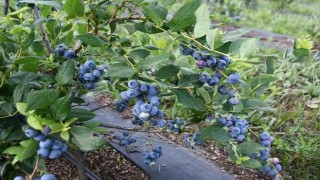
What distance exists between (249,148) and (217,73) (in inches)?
10.2

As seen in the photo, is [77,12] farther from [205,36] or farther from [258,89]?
[258,89]

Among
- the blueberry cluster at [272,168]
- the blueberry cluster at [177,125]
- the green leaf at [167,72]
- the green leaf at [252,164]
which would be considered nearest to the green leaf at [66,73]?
the green leaf at [167,72]

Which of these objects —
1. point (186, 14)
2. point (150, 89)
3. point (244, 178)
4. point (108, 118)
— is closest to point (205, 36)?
point (186, 14)

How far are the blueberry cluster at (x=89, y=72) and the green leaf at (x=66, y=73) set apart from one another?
0.03 metres

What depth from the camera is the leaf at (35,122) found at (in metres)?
0.89

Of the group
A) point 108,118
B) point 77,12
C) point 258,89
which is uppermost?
point 77,12

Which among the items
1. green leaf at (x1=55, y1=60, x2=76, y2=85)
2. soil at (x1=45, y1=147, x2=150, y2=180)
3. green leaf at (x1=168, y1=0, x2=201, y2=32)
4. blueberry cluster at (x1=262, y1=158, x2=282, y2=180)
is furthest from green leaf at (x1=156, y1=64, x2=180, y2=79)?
soil at (x1=45, y1=147, x2=150, y2=180)

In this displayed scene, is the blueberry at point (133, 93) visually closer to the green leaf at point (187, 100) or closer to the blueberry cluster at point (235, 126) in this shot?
the green leaf at point (187, 100)

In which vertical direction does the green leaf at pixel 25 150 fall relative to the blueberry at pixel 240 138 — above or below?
above

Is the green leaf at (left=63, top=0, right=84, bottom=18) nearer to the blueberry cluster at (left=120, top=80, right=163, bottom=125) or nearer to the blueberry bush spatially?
the blueberry bush

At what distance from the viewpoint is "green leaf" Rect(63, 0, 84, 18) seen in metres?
1.00

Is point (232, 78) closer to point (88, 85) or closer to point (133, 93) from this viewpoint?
point (133, 93)

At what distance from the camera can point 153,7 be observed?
1.06 m

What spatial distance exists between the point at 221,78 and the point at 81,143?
0.41 metres
